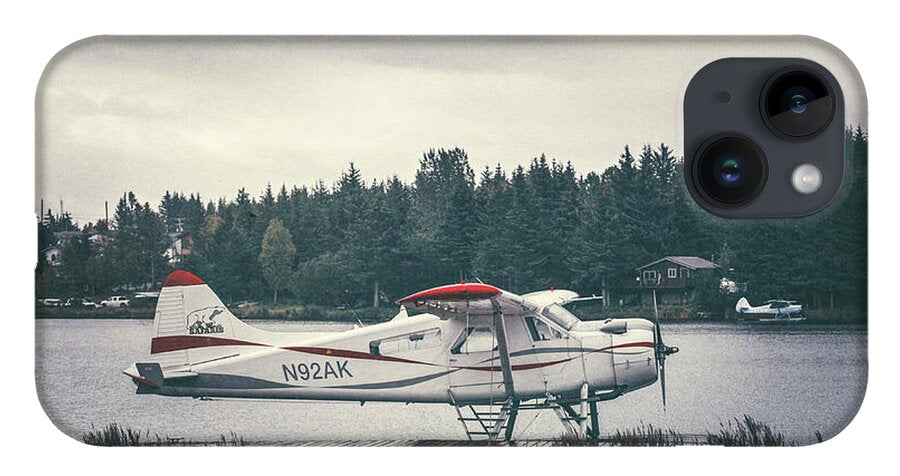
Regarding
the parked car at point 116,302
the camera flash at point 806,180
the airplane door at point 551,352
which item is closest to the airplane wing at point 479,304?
the airplane door at point 551,352

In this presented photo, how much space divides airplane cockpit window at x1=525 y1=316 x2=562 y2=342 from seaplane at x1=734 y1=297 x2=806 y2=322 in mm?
1379

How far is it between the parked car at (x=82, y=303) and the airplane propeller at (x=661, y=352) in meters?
4.19

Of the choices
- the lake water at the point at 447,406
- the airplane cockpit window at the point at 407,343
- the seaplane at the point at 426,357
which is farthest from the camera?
the airplane cockpit window at the point at 407,343

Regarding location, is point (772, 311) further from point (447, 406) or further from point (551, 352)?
point (447, 406)

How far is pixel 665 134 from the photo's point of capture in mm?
9445

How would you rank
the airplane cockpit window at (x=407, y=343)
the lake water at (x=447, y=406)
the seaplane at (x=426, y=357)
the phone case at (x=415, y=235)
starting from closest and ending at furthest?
the phone case at (x=415, y=235)
the lake water at (x=447, y=406)
the seaplane at (x=426, y=357)
the airplane cockpit window at (x=407, y=343)

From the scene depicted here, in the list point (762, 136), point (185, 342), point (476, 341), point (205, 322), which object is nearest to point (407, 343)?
point (476, 341)

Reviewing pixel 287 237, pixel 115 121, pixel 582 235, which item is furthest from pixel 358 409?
pixel 115 121

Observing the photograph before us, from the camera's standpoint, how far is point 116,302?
9594 millimetres

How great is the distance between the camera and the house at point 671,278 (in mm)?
9438

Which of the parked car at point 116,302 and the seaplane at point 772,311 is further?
the parked car at point 116,302

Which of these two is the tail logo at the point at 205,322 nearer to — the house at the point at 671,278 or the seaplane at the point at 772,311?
the house at the point at 671,278

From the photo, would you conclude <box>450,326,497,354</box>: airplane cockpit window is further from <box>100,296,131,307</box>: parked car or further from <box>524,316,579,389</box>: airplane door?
<box>100,296,131,307</box>: parked car

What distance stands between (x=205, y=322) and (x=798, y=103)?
187 inches
